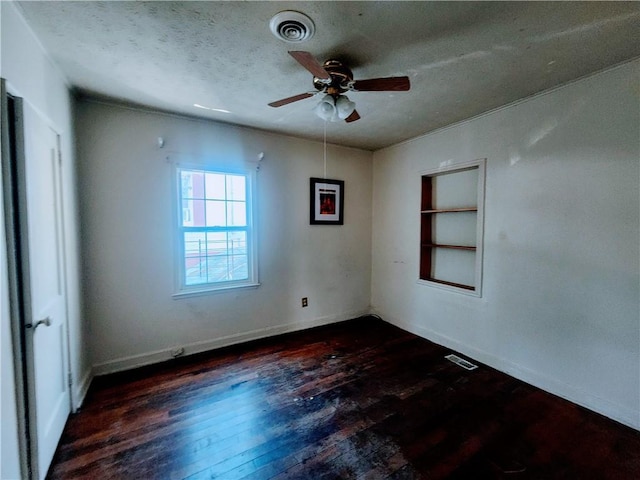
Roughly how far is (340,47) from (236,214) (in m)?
2.03

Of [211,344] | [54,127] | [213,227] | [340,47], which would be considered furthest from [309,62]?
[211,344]

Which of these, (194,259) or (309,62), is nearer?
(309,62)

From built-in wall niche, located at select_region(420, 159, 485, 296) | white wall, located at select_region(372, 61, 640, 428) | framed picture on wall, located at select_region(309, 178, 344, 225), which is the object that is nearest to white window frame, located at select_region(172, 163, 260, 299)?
framed picture on wall, located at select_region(309, 178, 344, 225)

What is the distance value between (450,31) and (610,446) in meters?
2.72

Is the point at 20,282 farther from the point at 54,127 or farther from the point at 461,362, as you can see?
the point at 461,362

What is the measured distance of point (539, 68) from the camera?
1.93m

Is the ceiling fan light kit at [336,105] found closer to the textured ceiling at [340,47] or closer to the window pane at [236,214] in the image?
the textured ceiling at [340,47]

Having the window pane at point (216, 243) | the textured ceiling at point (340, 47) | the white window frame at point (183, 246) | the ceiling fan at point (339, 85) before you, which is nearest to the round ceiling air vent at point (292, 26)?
the textured ceiling at point (340, 47)

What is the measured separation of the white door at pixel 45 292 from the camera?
143 cm

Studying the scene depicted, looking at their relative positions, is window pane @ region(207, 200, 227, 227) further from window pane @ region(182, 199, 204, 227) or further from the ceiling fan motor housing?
the ceiling fan motor housing

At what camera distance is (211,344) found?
3057 mm

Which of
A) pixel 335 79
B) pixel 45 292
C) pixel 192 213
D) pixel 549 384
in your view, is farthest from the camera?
pixel 192 213

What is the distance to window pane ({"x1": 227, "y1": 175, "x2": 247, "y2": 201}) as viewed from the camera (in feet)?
10.2

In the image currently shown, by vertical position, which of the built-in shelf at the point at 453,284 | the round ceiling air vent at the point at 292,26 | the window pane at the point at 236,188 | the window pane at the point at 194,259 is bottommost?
the built-in shelf at the point at 453,284
